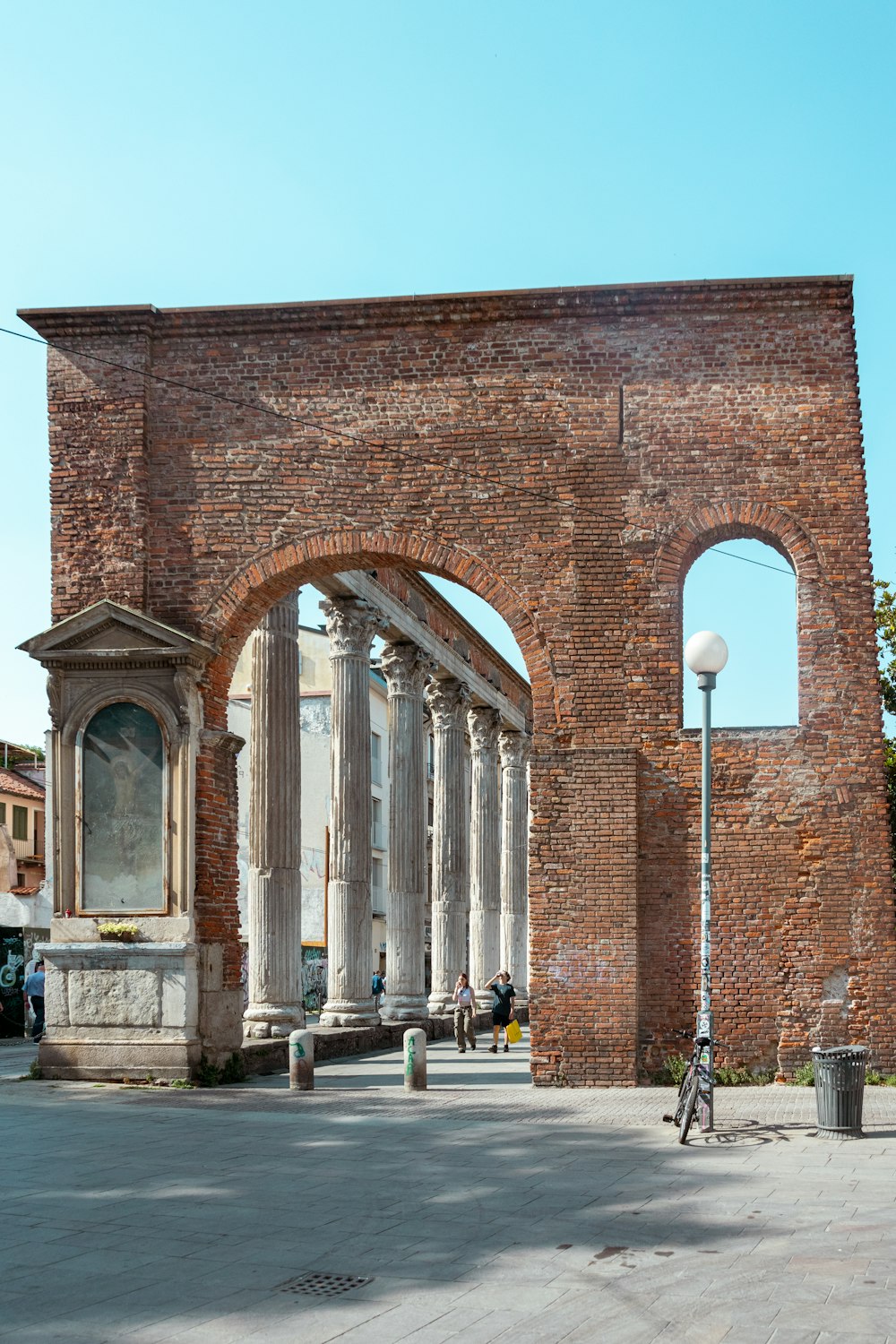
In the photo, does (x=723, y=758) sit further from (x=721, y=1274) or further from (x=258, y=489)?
(x=721, y=1274)

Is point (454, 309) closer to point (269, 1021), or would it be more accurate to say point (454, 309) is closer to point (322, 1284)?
point (269, 1021)

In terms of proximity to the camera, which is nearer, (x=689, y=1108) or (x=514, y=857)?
(x=689, y=1108)

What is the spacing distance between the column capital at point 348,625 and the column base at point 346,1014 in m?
5.88

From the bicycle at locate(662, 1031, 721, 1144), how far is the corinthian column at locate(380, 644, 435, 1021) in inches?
599

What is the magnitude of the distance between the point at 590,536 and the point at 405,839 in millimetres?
12910

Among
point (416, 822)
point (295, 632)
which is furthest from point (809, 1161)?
point (416, 822)

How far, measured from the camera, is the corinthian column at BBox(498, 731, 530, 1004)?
42.0 m

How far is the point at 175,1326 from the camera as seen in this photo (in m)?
6.57

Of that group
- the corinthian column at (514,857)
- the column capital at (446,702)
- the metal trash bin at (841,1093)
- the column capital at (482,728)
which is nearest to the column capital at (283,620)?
the metal trash bin at (841,1093)

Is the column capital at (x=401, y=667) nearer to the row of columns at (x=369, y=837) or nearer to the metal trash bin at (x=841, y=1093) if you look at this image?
the row of columns at (x=369, y=837)

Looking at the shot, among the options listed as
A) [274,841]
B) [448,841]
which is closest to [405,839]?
[448,841]

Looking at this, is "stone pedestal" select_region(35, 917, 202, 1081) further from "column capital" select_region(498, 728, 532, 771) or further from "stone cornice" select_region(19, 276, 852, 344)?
"column capital" select_region(498, 728, 532, 771)

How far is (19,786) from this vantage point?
157 ft

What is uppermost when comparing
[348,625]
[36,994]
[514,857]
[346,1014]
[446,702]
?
[348,625]
